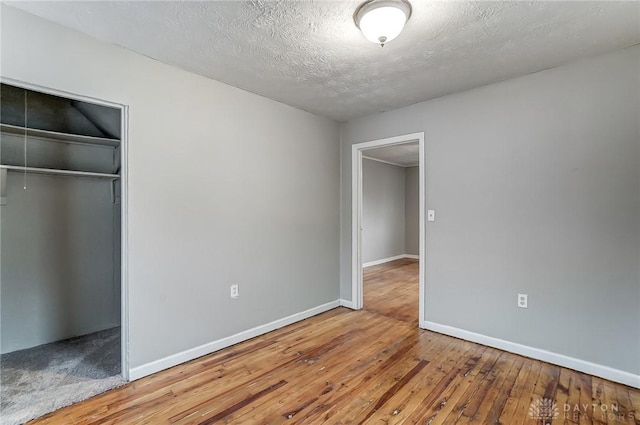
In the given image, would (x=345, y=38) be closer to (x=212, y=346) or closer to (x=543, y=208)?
(x=543, y=208)

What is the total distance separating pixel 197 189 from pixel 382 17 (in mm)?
1885

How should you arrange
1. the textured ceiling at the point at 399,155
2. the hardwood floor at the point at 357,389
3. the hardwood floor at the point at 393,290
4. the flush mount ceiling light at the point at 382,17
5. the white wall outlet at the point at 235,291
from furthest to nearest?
the textured ceiling at the point at 399,155
the hardwood floor at the point at 393,290
the white wall outlet at the point at 235,291
the hardwood floor at the point at 357,389
the flush mount ceiling light at the point at 382,17

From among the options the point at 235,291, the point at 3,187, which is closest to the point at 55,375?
the point at 235,291

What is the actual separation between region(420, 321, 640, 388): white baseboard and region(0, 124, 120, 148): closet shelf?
12.1 feet

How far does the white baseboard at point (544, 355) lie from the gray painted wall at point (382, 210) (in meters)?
3.59

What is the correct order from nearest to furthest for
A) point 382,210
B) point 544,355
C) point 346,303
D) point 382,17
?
point 382,17
point 544,355
point 346,303
point 382,210

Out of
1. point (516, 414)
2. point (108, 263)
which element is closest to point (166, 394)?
point (108, 263)

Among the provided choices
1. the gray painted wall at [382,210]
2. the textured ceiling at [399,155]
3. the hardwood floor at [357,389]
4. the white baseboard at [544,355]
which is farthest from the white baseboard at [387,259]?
the hardwood floor at [357,389]

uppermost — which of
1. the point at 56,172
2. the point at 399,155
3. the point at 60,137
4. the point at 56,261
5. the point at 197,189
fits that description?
the point at 399,155

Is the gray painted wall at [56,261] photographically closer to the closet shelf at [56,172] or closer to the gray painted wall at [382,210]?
the closet shelf at [56,172]

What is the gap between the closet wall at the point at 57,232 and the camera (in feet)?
8.59

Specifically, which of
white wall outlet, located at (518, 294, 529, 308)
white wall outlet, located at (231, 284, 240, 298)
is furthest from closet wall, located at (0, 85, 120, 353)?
white wall outlet, located at (518, 294, 529, 308)

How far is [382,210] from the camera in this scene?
23.8 ft

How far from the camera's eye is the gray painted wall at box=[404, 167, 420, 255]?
7656 millimetres
